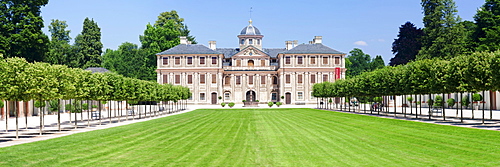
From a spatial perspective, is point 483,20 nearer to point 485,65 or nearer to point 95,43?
point 485,65

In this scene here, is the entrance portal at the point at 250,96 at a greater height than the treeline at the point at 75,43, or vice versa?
the treeline at the point at 75,43

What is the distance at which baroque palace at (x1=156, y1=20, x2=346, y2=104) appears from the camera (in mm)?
90938

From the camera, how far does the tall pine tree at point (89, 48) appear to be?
92.3 metres

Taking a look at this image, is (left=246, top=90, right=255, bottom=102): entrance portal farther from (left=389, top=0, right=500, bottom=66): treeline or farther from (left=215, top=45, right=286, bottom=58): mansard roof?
(left=389, top=0, right=500, bottom=66): treeline

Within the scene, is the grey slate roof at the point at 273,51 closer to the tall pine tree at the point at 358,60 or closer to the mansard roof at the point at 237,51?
the mansard roof at the point at 237,51

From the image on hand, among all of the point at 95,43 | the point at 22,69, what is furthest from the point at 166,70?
the point at 22,69

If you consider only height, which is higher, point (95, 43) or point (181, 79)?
point (95, 43)

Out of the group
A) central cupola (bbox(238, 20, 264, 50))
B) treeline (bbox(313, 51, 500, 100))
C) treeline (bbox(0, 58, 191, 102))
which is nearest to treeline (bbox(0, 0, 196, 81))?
central cupola (bbox(238, 20, 264, 50))

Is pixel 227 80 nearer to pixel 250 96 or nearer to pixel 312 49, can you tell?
pixel 250 96

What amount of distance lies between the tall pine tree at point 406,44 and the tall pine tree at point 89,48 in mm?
59383

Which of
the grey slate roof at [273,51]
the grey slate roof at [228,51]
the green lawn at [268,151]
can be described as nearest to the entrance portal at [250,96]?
the grey slate roof at [228,51]

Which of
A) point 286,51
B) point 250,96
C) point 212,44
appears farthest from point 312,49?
point 212,44

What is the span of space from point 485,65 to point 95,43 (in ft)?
264

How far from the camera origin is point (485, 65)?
26000 millimetres
